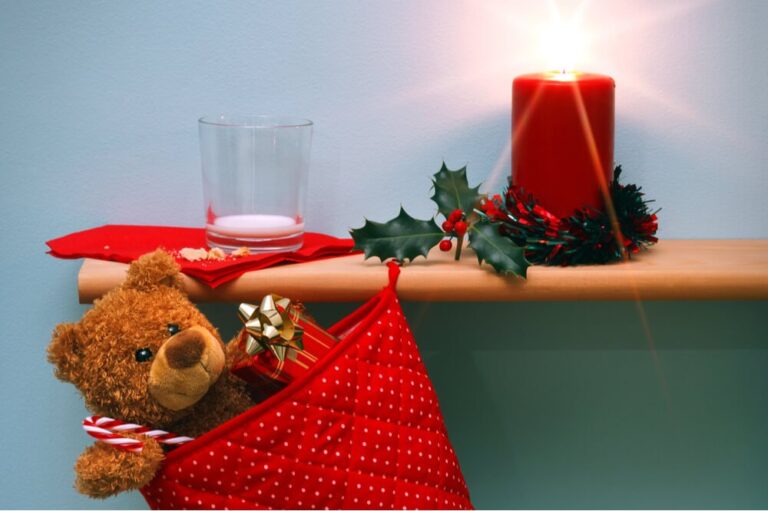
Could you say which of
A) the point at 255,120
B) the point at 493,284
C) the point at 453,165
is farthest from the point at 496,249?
the point at 255,120

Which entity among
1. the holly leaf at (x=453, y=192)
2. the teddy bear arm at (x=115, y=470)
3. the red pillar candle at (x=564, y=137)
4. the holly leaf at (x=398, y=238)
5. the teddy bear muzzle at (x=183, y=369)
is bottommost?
the teddy bear arm at (x=115, y=470)

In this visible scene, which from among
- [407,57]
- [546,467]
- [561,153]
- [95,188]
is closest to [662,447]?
[546,467]

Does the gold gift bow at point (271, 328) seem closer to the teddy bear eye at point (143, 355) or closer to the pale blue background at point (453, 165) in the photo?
the teddy bear eye at point (143, 355)

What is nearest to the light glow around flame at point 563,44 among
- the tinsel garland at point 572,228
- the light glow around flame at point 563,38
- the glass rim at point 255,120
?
the light glow around flame at point 563,38

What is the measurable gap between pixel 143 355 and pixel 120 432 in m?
0.06

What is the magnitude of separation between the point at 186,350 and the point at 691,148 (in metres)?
0.52

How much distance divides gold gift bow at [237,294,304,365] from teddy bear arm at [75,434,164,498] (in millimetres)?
105

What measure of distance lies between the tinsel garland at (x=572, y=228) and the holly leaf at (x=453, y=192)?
2 centimetres

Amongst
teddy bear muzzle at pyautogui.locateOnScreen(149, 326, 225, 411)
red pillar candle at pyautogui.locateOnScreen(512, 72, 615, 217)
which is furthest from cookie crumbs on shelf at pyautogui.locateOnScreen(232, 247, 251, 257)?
red pillar candle at pyautogui.locateOnScreen(512, 72, 615, 217)

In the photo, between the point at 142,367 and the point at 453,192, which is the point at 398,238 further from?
the point at 142,367

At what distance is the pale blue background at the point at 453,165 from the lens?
0.86 m

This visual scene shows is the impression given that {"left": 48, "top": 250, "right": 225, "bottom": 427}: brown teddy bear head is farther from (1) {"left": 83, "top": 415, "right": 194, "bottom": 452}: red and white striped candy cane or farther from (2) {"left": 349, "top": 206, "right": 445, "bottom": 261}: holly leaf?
(2) {"left": 349, "top": 206, "right": 445, "bottom": 261}: holly leaf

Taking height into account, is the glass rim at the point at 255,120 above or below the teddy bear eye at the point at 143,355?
above

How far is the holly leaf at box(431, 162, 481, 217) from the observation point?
0.81 m
